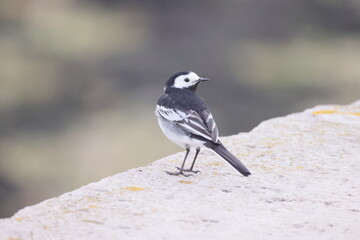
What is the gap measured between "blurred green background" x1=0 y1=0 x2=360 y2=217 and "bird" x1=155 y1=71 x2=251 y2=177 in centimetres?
703

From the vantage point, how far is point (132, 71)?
16766 millimetres

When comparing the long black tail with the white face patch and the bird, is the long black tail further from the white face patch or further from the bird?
the white face patch

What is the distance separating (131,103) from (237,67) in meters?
3.09

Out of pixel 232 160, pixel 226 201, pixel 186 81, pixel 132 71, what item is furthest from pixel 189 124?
pixel 132 71

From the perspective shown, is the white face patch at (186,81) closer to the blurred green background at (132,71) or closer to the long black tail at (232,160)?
the long black tail at (232,160)

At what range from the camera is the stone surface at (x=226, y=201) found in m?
3.81

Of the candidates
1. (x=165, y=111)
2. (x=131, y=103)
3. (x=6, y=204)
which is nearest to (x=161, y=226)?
(x=165, y=111)

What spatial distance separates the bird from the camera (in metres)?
4.98

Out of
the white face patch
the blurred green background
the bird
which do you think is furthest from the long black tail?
the blurred green background

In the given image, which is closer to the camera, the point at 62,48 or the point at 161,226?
the point at 161,226

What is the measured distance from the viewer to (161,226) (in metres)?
3.87

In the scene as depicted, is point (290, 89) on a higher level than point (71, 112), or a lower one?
higher

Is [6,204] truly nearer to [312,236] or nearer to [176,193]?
[176,193]

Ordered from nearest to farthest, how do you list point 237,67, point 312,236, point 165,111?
1. point 312,236
2. point 165,111
3. point 237,67
